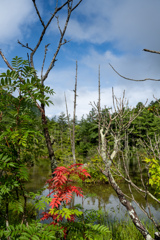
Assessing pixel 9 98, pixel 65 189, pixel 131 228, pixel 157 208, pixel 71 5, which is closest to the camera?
pixel 9 98

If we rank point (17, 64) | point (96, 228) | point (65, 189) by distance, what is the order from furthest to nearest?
point (65, 189), point (96, 228), point (17, 64)

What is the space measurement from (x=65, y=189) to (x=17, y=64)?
7.73ft

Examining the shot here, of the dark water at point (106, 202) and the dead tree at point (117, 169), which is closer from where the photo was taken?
the dead tree at point (117, 169)

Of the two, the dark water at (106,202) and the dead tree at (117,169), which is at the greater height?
the dead tree at (117,169)

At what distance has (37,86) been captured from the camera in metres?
2.36

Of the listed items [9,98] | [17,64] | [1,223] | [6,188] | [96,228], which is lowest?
[96,228]

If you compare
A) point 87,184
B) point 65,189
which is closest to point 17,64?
point 65,189

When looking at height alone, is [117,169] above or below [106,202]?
above

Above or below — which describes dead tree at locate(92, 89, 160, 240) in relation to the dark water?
above

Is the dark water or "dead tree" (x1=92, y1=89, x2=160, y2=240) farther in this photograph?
the dark water

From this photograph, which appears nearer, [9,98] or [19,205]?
[19,205]

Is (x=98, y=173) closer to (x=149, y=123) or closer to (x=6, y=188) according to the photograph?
(x=6, y=188)

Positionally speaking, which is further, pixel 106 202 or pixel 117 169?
pixel 106 202

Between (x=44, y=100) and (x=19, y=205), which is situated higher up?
(x=44, y=100)
